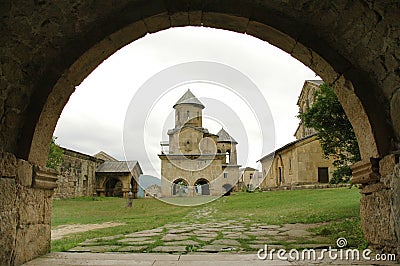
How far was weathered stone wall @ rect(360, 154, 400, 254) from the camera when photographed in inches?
117

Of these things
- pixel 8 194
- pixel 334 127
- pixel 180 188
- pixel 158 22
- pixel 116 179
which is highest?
pixel 158 22

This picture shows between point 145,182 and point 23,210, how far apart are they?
105ft

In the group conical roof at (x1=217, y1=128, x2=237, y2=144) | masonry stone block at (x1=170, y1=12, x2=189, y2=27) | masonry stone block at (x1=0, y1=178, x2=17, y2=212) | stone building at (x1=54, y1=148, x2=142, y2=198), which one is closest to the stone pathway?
masonry stone block at (x1=0, y1=178, x2=17, y2=212)

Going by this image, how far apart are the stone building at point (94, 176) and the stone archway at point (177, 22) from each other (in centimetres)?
2161

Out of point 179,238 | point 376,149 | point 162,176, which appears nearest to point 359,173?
point 376,149

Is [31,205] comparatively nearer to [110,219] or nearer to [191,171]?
[110,219]

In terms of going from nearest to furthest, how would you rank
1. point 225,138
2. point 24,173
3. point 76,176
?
point 24,173 < point 76,176 < point 225,138

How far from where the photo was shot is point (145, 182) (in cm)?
3466

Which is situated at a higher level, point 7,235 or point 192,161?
point 192,161

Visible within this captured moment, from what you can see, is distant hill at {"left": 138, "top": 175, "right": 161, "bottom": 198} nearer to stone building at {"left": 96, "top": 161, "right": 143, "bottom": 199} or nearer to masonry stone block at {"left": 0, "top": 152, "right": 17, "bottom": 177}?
stone building at {"left": 96, "top": 161, "right": 143, "bottom": 199}

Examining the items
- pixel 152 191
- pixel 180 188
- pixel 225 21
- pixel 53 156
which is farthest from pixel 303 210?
pixel 152 191

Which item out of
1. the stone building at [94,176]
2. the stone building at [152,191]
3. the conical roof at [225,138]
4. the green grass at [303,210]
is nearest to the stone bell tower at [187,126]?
the stone building at [152,191]

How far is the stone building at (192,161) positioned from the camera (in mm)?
29312

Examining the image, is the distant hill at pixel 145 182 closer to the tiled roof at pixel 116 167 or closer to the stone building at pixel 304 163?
the tiled roof at pixel 116 167
